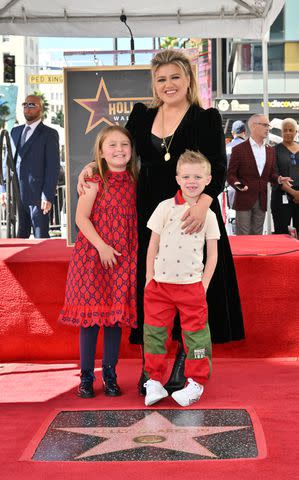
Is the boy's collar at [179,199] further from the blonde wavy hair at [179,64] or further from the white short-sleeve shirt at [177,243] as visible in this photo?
the blonde wavy hair at [179,64]

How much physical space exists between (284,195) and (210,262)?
16.4 ft

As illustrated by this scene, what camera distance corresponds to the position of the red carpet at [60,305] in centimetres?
511

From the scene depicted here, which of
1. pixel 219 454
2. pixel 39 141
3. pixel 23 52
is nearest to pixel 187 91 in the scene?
pixel 219 454

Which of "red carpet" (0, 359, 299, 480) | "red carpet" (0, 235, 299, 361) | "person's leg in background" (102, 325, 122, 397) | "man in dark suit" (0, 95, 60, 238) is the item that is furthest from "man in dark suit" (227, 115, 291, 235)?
"person's leg in background" (102, 325, 122, 397)

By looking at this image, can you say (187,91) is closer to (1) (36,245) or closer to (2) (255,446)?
(2) (255,446)

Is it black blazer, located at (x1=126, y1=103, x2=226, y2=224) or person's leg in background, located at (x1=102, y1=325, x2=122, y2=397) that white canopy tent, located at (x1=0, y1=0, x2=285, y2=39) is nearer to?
black blazer, located at (x1=126, y1=103, x2=226, y2=224)

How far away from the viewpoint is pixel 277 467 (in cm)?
316

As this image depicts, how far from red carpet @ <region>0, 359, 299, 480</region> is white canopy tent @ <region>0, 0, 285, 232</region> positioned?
3.79 m

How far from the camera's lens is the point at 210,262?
4105 millimetres

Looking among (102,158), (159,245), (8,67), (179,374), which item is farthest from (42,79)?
(159,245)

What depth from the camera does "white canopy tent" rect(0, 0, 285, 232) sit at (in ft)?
25.7

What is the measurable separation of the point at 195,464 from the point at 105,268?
1.30 meters

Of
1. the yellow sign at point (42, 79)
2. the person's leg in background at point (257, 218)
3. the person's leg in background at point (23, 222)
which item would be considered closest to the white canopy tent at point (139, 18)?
the person's leg in background at point (257, 218)

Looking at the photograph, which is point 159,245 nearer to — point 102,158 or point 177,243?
point 177,243
